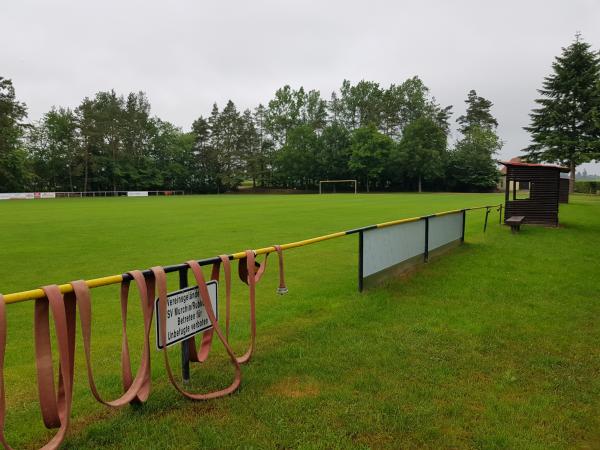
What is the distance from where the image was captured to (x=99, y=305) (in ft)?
22.0

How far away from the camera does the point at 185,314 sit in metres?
3.38

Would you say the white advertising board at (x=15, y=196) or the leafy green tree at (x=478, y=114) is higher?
the leafy green tree at (x=478, y=114)

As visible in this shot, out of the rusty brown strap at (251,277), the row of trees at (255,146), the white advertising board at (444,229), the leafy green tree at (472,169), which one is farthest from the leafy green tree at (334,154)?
the rusty brown strap at (251,277)

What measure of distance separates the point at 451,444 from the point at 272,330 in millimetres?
2816

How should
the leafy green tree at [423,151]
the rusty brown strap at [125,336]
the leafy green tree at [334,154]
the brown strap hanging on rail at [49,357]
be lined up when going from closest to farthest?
the brown strap hanging on rail at [49,357], the rusty brown strap at [125,336], the leafy green tree at [423,151], the leafy green tree at [334,154]

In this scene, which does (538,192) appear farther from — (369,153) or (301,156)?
(301,156)

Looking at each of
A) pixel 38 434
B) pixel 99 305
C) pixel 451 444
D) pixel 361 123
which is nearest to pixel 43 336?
pixel 38 434

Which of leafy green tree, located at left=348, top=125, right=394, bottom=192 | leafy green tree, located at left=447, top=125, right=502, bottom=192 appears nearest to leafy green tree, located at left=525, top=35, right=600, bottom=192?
leafy green tree, located at left=447, top=125, right=502, bottom=192

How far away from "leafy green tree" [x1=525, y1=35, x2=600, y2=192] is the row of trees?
1847 cm

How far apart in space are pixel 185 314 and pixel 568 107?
2272 inches

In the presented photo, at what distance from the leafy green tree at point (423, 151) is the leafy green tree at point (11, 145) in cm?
5473

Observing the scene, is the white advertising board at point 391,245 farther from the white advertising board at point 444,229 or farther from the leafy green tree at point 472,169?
the leafy green tree at point 472,169

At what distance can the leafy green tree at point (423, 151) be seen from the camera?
69625mm

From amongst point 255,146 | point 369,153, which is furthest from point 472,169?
point 255,146
